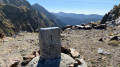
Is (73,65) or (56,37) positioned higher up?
(56,37)

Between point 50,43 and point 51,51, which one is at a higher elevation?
point 50,43

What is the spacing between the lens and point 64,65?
34.1ft

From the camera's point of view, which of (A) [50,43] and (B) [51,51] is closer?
(A) [50,43]

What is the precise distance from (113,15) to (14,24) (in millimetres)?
171253

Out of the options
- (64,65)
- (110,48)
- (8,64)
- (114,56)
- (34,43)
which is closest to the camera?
(64,65)

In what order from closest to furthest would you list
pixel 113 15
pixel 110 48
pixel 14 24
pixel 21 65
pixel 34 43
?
pixel 21 65 < pixel 110 48 < pixel 34 43 < pixel 113 15 < pixel 14 24

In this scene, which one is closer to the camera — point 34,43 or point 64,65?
point 64,65

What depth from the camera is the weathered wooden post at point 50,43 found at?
10.3m

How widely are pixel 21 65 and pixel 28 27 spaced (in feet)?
615

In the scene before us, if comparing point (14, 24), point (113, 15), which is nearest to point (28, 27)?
point (14, 24)

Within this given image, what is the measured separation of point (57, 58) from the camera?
10.7m

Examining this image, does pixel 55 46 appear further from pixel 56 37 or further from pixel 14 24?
pixel 14 24

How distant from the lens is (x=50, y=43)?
10.4m

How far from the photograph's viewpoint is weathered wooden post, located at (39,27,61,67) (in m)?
10.3
